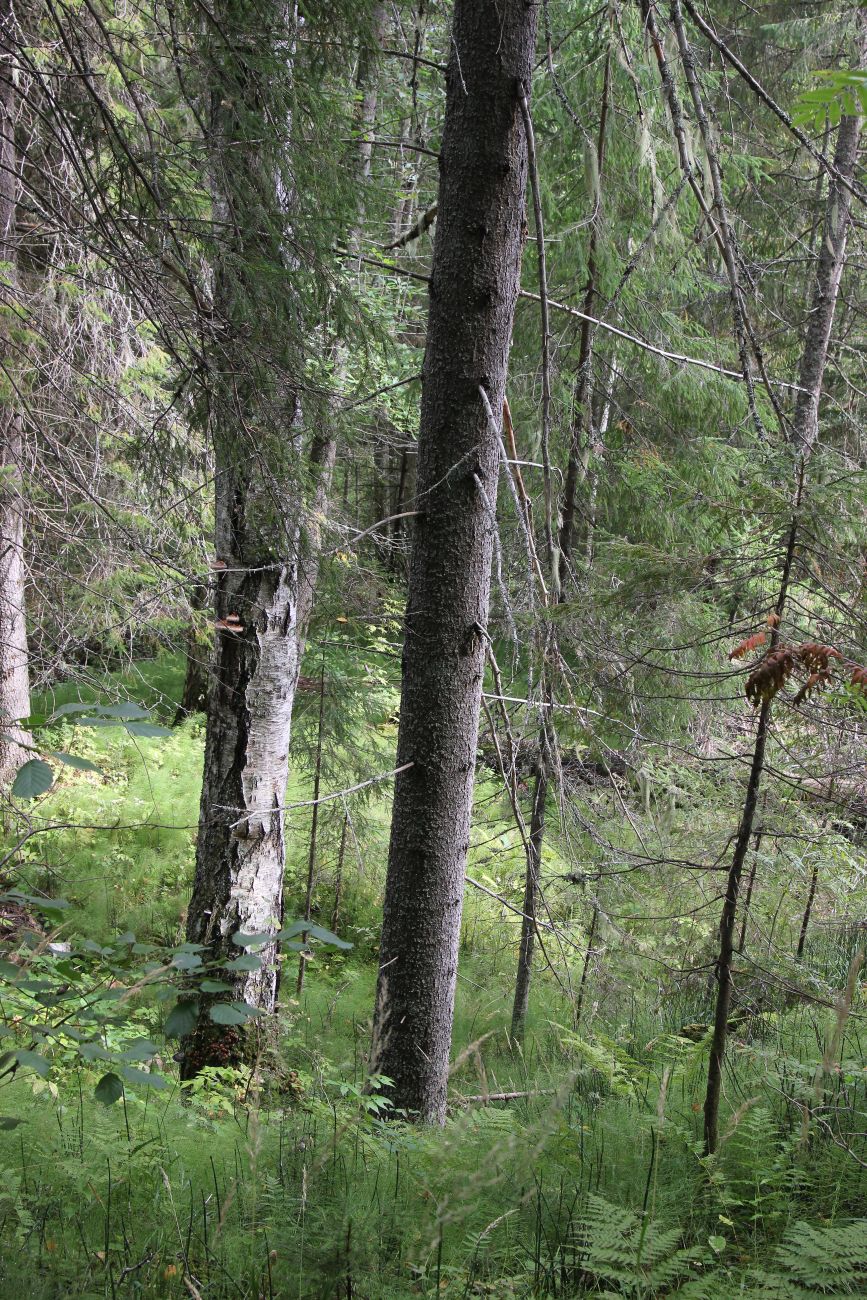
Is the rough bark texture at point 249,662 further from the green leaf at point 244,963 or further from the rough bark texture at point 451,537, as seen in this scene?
the green leaf at point 244,963

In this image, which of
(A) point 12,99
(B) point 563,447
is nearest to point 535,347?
(B) point 563,447

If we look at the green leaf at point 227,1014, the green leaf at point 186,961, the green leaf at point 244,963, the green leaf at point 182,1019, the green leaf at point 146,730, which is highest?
the green leaf at point 146,730

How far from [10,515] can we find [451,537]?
6.20 metres

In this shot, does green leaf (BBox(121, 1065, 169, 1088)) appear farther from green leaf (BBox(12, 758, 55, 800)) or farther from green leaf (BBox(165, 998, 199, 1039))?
green leaf (BBox(12, 758, 55, 800))

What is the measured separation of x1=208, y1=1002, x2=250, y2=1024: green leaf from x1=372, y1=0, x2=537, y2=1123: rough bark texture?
4.90 feet

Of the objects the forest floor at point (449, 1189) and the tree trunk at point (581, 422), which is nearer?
the forest floor at point (449, 1189)

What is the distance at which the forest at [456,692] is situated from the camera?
2.28m

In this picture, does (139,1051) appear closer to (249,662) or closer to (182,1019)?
(182,1019)

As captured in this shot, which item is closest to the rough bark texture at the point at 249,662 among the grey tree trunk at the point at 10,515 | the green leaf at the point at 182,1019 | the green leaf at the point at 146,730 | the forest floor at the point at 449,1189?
the forest floor at the point at 449,1189

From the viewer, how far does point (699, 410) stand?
6.64 metres

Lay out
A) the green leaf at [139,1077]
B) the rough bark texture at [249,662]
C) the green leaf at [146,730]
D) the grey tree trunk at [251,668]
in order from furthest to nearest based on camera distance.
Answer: the grey tree trunk at [251,668], the rough bark texture at [249,662], the green leaf at [146,730], the green leaf at [139,1077]

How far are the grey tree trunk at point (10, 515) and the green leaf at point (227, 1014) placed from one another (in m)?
4.27

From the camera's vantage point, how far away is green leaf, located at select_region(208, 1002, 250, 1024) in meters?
2.00

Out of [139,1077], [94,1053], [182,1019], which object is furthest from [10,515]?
[139,1077]
